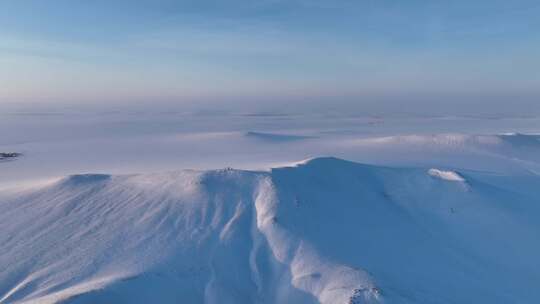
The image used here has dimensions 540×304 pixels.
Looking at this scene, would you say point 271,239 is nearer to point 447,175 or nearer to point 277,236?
point 277,236

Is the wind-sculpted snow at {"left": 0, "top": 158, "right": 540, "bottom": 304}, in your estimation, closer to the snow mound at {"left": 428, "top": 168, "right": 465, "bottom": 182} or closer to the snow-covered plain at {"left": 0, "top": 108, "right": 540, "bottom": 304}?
the snow-covered plain at {"left": 0, "top": 108, "right": 540, "bottom": 304}

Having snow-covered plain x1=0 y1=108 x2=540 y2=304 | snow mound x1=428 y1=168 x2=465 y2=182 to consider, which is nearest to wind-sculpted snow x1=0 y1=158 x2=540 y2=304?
snow-covered plain x1=0 y1=108 x2=540 y2=304

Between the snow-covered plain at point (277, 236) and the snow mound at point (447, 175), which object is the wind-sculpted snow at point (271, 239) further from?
the snow mound at point (447, 175)

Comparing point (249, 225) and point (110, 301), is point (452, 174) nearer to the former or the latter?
point (249, 225)

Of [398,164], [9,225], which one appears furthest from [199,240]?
[398,164]

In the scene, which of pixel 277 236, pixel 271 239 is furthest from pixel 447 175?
pixel 271 239

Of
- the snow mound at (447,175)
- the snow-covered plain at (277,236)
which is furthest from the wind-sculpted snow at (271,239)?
the snow mound at (447,175)

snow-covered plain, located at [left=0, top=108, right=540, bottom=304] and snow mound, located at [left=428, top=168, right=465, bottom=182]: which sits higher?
snow mound, located at [left=428, top=168, right=465, bottom=182]
